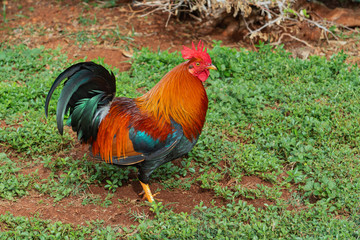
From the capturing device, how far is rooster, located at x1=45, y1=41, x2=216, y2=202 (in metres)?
3.87

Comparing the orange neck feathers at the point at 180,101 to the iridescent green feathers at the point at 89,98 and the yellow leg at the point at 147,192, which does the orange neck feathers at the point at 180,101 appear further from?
the yellow leg at the point at 147,192

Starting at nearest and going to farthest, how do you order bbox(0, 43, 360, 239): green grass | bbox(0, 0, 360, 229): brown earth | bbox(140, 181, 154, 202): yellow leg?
bbox(0, 43, 360, 239): green grass
bbox(140, 181, 154, 202): yellow leg
bbox(0, 0, 360, 229): brown earth

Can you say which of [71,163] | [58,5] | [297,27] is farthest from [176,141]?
[58,5]

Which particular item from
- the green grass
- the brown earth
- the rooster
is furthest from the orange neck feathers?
the brown earth

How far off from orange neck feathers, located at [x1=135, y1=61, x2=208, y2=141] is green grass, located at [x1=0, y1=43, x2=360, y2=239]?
83cm

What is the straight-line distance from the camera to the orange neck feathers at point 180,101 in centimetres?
388

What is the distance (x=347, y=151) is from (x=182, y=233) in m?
2.34

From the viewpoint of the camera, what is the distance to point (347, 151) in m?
4.71

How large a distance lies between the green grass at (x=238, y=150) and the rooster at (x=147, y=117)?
521mm

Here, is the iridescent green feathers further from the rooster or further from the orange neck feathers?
the orange neck feathers

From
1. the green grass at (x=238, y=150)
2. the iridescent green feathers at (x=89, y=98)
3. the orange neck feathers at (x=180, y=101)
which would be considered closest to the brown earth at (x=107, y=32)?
the green grass at (x=238, y=150)

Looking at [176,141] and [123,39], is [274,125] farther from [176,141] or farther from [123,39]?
[123,39]

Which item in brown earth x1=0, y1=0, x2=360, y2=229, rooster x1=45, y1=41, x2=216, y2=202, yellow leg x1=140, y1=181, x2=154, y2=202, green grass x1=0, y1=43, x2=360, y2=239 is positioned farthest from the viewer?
brown earth x1=0, y1=0, x2=360, y2=229

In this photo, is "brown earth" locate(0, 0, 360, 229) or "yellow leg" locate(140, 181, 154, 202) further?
"brown earth" locate(0, 0, 360, 229)
